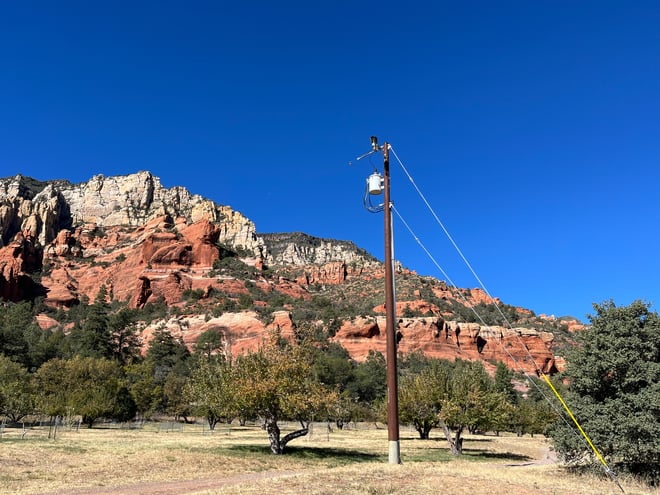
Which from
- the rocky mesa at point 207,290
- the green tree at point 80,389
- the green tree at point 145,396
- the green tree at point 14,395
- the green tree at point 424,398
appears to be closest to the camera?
the green tree at point 424,398

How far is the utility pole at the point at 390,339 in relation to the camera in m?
14.2

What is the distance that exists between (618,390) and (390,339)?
27.2ft

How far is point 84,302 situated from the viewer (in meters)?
139

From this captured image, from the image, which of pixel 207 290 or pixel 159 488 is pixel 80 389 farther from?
pixel 207 290

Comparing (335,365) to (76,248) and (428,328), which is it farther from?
(76,248)

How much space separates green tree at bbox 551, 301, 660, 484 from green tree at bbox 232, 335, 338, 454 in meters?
10.9

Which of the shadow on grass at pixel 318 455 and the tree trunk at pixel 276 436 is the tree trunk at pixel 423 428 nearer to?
the shadow on grass at pixel 318 455

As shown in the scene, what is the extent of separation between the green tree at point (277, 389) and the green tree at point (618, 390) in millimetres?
10882

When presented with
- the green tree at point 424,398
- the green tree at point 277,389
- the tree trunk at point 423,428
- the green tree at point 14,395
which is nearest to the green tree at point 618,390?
the green tree at point 277,389

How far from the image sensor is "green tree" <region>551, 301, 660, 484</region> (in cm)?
1514

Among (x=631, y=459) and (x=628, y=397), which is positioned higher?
(x=628, y=397)

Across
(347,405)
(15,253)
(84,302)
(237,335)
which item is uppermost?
(15,253)

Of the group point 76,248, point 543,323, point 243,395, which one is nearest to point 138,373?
point 243,395

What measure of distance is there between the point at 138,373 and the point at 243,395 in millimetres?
55375
